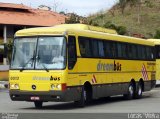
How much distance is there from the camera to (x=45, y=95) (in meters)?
19.8

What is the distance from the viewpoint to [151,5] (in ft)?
297

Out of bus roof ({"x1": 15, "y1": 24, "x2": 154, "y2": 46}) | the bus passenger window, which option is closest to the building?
bus roof ({"x1": 15, "y1": 24, "x2": 154, "y2": 46})

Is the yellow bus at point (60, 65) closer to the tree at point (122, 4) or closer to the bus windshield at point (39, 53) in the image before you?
the bus windshield at point (39, 53)

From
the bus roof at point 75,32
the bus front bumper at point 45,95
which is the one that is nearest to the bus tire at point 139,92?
the bus roof at point 75,32

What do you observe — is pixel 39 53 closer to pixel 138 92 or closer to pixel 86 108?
pixel 86 108

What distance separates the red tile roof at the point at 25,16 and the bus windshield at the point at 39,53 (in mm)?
42553

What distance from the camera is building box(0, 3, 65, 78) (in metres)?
64.1

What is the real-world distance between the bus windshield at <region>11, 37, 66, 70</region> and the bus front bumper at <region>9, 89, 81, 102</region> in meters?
0.88

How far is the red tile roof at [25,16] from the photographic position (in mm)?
64812

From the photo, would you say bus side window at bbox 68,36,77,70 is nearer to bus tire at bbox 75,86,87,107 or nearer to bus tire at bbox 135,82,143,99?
bus tire at bbox 75,86,87,107

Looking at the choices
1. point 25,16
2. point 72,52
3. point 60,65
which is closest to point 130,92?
point 72,52

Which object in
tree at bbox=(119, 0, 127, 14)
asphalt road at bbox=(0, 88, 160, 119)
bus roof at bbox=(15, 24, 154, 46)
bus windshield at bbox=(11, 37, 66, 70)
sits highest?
tree at bbox=(119, 0, 127, 14)

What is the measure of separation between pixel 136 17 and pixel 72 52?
66738 mm

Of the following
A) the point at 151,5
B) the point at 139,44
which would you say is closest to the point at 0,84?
the point at 139,44
